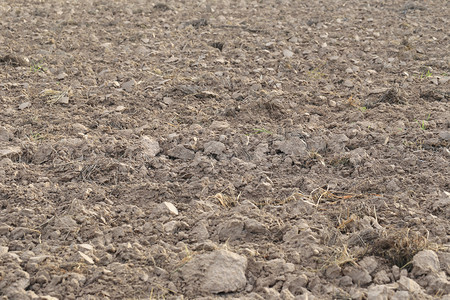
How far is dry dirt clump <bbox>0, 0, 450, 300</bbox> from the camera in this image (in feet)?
6.86

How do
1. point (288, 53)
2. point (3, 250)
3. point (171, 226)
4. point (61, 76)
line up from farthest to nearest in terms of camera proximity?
point (288, 53) → point (61, 76) → point (171, 226) → point (3, 250)

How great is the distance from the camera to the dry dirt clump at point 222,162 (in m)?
2.09

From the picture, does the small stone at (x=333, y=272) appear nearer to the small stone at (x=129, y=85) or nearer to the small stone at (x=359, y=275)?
the small stone at (x=359, y=275)

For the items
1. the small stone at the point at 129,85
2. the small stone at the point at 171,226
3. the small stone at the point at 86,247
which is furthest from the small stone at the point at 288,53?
the small stone at the point at 86,247

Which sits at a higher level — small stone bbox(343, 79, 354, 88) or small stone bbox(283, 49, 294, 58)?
small stone bbox(283, 49, 294, 58)

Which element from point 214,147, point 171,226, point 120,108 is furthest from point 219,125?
point 171,226

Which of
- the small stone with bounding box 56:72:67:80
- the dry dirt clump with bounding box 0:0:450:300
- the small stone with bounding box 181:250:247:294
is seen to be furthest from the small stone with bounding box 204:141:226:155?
the small stone with bounding box 56:72:67:80

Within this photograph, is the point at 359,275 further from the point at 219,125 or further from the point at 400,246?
the point at 219,125

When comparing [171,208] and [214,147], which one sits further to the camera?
[214,147]

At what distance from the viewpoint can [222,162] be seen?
117 inches

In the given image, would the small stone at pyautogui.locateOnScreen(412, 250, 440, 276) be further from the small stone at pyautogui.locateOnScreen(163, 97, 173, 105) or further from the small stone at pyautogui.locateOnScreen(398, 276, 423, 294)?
the small stone at pyautogui.locateOnScreen(163, 97, 173, 105)

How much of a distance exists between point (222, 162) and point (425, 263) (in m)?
1.30

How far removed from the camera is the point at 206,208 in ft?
8.35

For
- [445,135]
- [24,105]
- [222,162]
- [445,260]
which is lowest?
[24,105]
